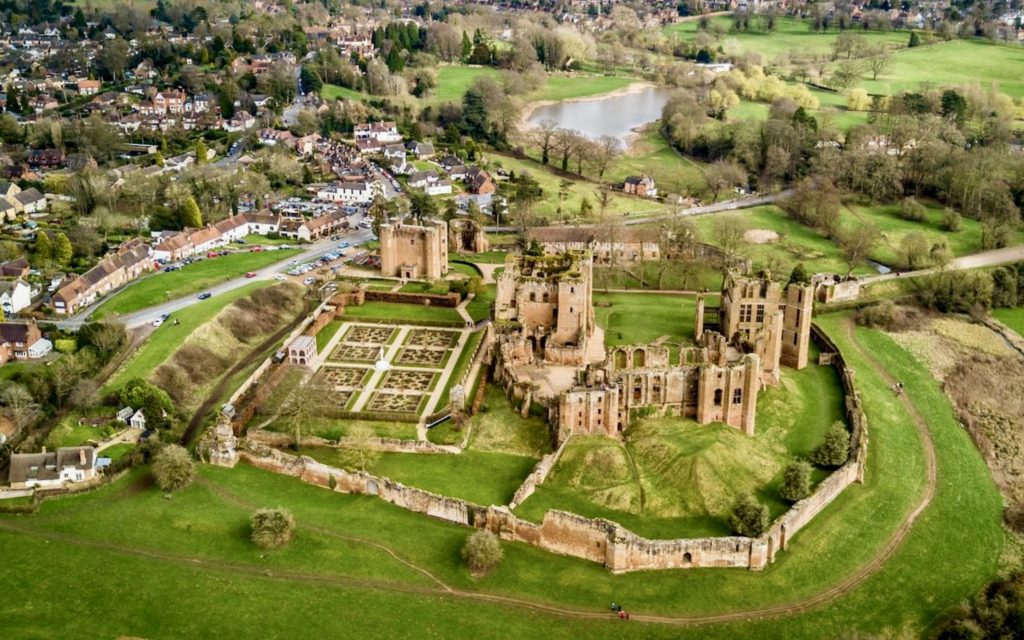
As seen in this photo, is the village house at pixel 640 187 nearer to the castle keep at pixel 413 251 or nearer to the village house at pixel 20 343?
the castle keep at pixel 413 251

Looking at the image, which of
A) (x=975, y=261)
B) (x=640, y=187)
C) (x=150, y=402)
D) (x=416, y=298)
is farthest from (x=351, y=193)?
(x=975, y=261)

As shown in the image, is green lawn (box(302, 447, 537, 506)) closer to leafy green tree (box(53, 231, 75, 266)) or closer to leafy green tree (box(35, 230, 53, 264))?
leafy green tree (box(53, 231, 75, 266))

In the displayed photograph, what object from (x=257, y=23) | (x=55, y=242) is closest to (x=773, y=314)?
(x=55, y=242)

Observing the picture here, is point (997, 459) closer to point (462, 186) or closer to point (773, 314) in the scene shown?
point (773, 314)

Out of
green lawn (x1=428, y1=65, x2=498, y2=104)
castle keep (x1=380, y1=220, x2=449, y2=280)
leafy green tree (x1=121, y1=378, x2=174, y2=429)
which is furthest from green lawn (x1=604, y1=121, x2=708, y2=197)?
leafy green tree (x1=121, y1=378, x2=174, y2=429)

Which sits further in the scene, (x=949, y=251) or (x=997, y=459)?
(x=949, y=251)

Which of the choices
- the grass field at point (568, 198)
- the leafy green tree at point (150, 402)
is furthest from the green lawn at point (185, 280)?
the grass field at point (568, 198)
